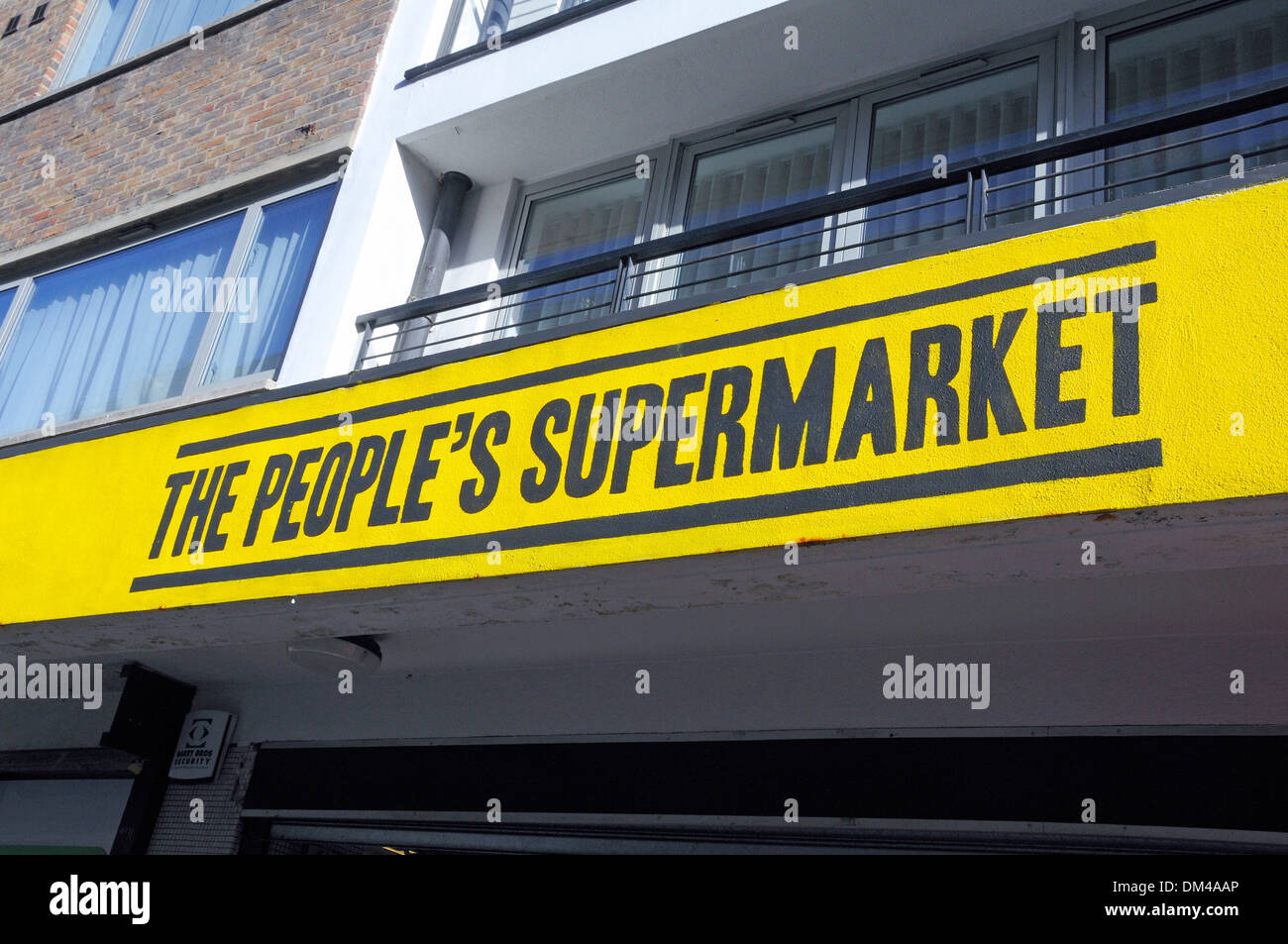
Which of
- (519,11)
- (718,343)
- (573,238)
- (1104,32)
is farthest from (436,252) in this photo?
(1104,32)

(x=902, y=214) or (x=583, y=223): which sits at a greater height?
(x=583, y=223)

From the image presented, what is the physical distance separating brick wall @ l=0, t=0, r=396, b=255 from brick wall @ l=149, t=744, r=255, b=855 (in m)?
3.84

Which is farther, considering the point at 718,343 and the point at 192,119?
the point at 192,119

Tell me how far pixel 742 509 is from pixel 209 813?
3844mm

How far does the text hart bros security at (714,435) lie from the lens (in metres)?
3.54

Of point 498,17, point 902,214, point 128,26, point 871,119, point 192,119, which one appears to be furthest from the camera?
point 128,26

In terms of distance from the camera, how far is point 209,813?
20.2 ft

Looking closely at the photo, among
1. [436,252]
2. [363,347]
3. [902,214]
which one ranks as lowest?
[363,347]

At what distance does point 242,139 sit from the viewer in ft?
25.6

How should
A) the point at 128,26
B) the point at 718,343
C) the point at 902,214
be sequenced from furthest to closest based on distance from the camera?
the point at 128,26
the point at 902,214
the point at 718,343

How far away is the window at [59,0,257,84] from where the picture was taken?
30.0ft

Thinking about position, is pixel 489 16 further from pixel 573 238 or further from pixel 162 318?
pixel 162 318

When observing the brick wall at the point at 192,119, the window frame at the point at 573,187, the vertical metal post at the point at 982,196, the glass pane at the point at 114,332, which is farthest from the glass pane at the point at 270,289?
the vertical metal post at the point at 982,196

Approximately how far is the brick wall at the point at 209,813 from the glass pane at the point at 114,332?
92.2 inches
